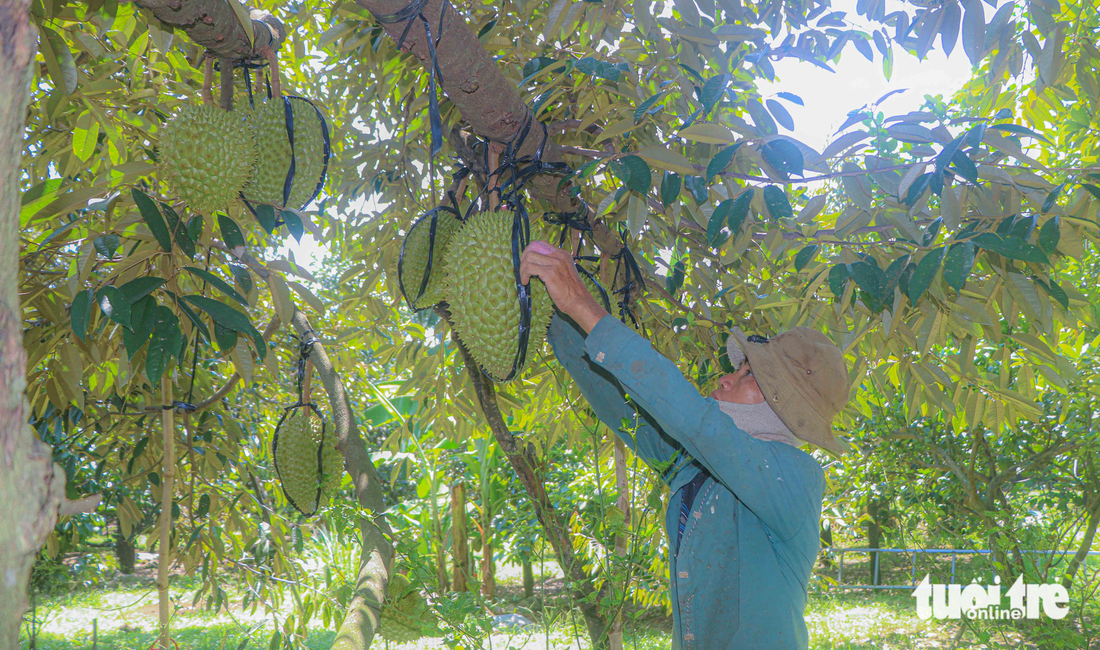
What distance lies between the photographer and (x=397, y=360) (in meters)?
2.49

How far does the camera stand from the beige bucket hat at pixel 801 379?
53.5 inches

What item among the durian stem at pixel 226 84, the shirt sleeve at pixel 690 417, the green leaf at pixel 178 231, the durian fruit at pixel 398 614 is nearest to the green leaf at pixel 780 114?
the shirt sleeve at pixel 690 417

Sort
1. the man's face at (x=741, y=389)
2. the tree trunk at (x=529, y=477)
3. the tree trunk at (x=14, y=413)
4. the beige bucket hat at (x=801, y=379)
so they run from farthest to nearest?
the tree trunk at (x=529, y=477)
the man's face at (x=741, y=389)
the beige bucket hat at (x=801, y=379)
the tree trunk at (x=14, y=413)

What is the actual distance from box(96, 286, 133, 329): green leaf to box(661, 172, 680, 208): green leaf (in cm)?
89

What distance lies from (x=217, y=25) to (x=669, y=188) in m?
0.77

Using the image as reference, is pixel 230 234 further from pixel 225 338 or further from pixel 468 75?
pixel 468 75

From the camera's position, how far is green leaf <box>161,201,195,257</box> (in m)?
1.09

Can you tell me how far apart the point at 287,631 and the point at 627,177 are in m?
1.71

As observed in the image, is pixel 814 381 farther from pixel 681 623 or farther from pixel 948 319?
pixel 681 623

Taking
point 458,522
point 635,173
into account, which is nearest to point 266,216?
point 635,173

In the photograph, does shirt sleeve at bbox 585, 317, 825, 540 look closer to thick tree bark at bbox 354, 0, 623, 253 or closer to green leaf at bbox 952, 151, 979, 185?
thick tree bark at bbox 354, 0, 623, 253

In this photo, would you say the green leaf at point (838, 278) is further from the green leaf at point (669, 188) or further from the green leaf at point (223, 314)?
the green leaf at point (223, 314)

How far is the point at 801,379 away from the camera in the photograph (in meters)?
1.36

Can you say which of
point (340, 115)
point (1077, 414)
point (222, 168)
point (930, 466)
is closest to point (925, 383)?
point (222, 168)
